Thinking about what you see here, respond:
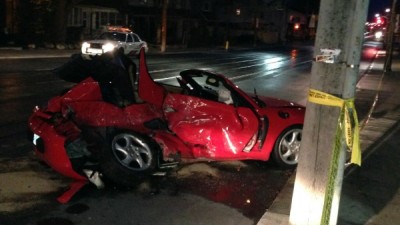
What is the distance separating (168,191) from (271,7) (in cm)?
7332

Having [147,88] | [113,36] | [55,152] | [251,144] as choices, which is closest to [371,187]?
[251,144]

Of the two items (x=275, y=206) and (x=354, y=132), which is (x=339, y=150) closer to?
(x=354, y=132)

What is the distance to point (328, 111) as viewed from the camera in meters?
3.64

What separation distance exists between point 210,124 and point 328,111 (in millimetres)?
2690

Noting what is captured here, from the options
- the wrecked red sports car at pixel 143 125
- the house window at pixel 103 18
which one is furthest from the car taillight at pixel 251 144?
the house window at pixel 103 18

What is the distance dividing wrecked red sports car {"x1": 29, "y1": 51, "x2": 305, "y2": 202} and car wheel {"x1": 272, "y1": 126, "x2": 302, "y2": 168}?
14 millimetres

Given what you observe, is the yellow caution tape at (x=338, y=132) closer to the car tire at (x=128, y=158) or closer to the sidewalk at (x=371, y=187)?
the sidewalk at (x=371, y=187)

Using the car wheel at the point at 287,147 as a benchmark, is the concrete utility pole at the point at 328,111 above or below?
above

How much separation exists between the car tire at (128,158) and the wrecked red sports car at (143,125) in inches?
0.4

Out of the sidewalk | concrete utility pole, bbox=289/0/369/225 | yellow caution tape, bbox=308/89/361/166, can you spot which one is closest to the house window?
the sidewalk

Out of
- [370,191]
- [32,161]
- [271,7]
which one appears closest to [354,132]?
[370,191]

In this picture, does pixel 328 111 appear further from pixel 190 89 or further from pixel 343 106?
pixel 190 89

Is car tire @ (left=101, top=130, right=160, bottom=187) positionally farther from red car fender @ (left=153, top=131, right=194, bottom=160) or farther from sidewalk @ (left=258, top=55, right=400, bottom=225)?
sidewalk @ (left=258, top=55, right=400, bottom=225)

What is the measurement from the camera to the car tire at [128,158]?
5379 mm
